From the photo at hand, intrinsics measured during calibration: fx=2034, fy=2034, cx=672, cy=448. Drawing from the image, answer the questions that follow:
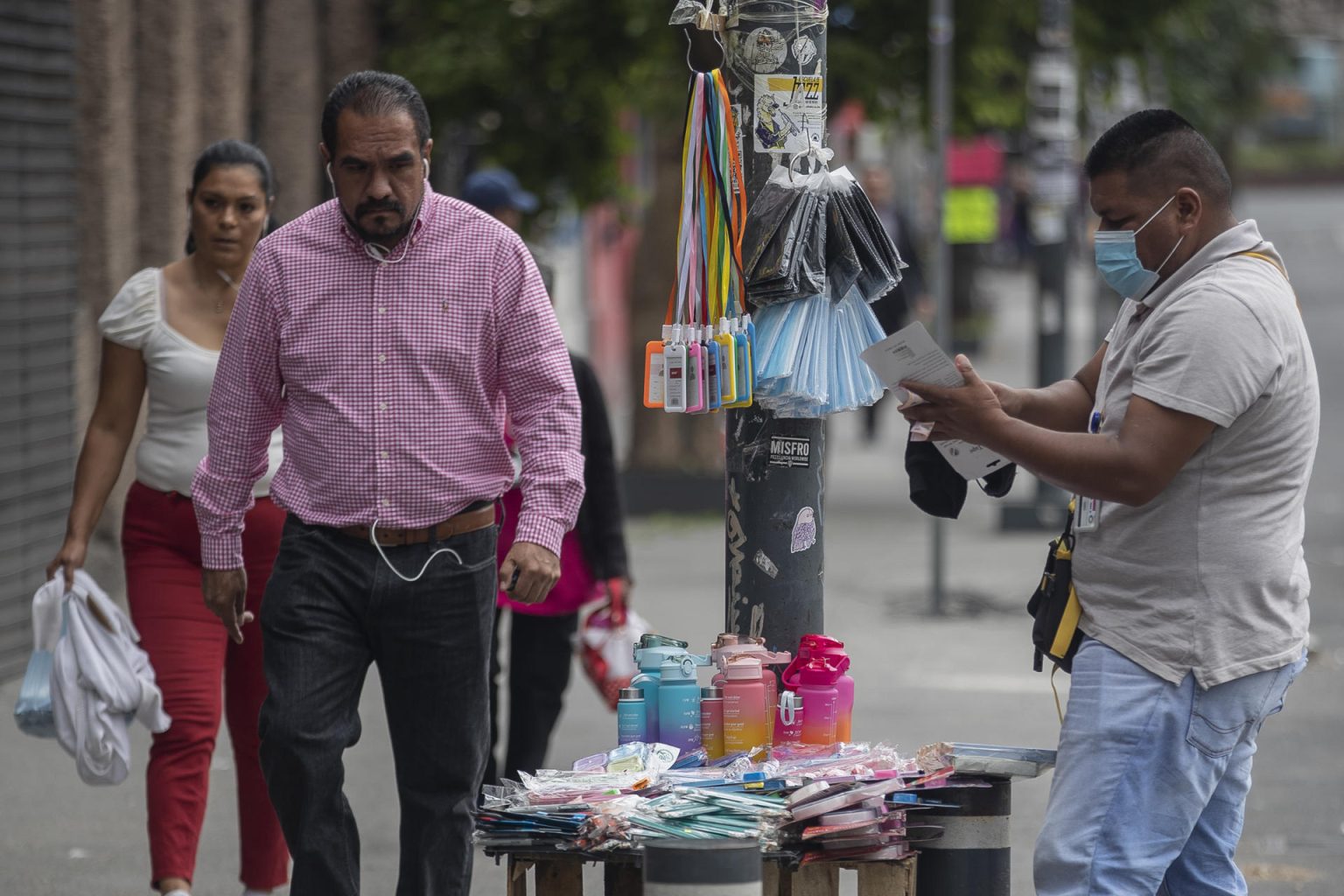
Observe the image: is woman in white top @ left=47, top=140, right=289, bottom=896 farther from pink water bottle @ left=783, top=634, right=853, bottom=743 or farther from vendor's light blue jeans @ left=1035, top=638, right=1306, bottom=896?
vendor's light blue jeans @ left=1035, top=638, right=1306, bottom=896

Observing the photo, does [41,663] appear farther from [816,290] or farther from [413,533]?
[816,290]

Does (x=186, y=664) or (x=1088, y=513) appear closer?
(x=1088, y=513)

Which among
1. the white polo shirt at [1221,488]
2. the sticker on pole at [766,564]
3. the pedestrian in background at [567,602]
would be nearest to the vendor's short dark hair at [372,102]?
the sticker on pole at [766,564]

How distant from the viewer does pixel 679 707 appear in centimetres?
417

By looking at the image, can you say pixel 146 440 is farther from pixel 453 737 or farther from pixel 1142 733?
pixel 1142 733

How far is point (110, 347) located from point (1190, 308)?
286cm

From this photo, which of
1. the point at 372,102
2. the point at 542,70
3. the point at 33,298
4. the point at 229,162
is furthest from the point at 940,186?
the point at 372,102

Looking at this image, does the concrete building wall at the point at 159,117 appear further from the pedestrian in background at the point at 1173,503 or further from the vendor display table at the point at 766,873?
the pedestrian in background at the point at 1173,503

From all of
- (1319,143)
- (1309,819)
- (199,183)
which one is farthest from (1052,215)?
(1319,143)

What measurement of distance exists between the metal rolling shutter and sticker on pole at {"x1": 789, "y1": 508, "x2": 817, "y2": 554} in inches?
195

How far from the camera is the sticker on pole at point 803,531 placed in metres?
4.40

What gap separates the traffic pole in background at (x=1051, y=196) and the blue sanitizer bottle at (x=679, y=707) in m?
7.73

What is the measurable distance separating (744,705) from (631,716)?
236 mm

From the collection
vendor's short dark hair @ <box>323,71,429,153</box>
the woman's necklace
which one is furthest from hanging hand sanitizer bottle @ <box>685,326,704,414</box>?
the woman's necklace
